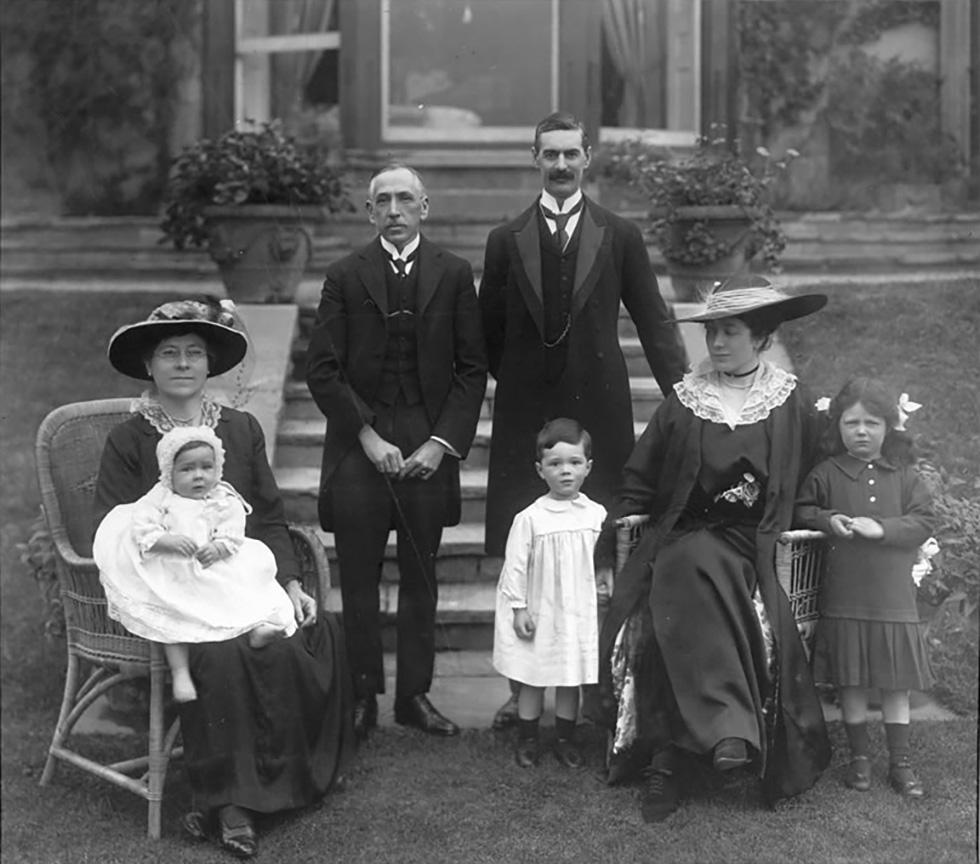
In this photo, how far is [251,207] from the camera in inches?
203

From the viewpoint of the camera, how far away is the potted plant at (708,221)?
17.1 feet

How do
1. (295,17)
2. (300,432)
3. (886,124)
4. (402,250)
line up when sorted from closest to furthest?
(402,250) < (300,432) < (886,124) < (295,17)

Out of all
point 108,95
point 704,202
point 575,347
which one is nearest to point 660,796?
point 575,347

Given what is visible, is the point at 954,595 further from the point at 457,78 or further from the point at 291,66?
the point at 291,66

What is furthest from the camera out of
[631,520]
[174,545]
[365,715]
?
[365,715]

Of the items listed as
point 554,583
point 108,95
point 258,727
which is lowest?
point 258,727

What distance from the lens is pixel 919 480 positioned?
3570 mm

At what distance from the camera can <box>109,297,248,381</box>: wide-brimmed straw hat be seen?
3.40 meters

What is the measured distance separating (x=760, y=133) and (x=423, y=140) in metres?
1.94

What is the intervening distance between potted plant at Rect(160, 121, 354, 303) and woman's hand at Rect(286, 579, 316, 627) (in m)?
1.85

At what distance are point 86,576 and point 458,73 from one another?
398 centimetres

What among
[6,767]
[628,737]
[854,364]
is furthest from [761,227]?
[6,767]

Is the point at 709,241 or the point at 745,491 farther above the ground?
the point at 709,241

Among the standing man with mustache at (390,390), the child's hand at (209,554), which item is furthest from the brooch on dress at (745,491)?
Result: the child's hand at (209,554)
